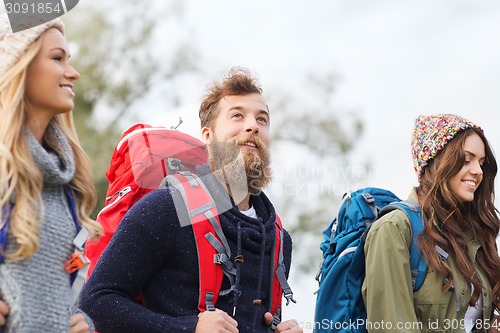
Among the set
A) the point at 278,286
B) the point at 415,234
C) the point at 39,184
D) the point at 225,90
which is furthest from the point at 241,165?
the point at 39,184

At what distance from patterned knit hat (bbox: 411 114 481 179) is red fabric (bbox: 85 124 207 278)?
4.78ft

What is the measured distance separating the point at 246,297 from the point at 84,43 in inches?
638

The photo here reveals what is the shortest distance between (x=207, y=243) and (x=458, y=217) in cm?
189

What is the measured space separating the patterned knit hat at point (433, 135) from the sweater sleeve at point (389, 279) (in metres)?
0.57

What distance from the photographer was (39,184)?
3.03 m

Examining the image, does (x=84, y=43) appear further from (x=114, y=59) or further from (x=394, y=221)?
(x=394, y=221)


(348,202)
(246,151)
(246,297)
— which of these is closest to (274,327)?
(246,297)

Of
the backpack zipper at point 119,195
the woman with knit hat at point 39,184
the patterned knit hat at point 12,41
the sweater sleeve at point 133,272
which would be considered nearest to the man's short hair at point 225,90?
the backpack zipper at point 119,195

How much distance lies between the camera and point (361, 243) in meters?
4.90

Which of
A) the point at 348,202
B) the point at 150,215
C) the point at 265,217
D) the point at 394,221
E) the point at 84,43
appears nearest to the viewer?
the point at 150,215

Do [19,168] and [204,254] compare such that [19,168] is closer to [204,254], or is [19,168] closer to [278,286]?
[204,254]

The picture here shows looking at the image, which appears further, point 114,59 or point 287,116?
point 114,59

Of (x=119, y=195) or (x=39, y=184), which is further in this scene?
(x=119, y=195)

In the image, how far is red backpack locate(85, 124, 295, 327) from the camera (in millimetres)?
3945
